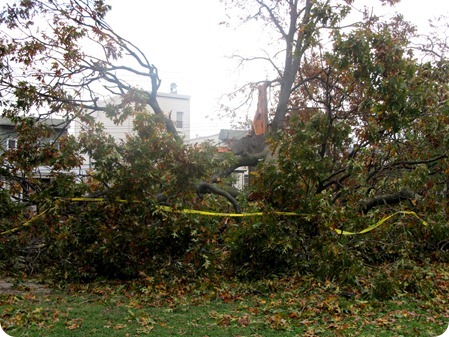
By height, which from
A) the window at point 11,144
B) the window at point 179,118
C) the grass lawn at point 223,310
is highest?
the window at point 179,118

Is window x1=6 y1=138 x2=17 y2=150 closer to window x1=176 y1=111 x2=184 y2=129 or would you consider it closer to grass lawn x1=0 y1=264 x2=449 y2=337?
grass lawn x1=0 y1=264 x2=449 y2=337

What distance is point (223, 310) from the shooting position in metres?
5.23

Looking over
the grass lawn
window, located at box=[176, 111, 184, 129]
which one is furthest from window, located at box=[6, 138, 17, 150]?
window, located at box=[176, 111, 184, 129]

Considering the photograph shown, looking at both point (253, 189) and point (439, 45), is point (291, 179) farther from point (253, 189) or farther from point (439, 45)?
point (439, 45)

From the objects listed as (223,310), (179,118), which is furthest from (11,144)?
(223,310)

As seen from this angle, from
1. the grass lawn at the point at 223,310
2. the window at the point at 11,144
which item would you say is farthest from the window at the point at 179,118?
the grass lawn at the point at 223,310

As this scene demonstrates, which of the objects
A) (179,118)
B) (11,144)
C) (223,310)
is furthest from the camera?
(179,118)

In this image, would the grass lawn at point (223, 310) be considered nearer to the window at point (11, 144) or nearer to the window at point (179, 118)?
the window at point (11, 144)

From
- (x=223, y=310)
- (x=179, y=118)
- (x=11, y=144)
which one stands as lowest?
(x=223, y=310)

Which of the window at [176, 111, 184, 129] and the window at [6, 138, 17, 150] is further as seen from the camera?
the window at [176, 111, 184, 129]

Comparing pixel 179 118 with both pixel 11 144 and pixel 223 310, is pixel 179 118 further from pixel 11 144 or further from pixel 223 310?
pixel 223 310

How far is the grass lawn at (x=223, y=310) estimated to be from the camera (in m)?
4.51

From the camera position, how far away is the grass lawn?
14.8 feet

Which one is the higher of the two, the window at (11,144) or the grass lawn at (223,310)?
the window at (11,144)
